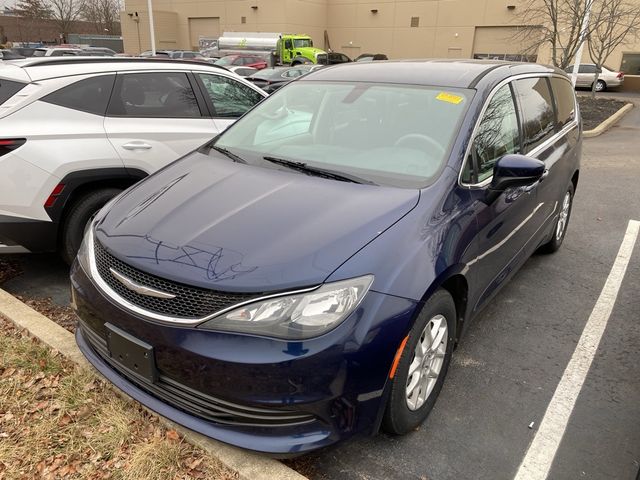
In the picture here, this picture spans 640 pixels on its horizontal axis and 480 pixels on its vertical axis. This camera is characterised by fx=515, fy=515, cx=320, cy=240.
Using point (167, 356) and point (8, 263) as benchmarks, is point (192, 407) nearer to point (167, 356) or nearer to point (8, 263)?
point (167, 356)

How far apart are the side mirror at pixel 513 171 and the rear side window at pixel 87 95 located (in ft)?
9.90

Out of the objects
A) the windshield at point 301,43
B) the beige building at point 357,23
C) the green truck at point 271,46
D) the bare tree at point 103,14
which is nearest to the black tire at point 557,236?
the green truck at point 271,46

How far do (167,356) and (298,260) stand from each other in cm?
65

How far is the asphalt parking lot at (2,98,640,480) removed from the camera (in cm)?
240

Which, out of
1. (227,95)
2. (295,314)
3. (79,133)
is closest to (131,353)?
(295,314)

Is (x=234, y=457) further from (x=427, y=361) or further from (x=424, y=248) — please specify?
(x=424, y=248)

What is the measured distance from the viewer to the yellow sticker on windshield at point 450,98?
2.99 metres

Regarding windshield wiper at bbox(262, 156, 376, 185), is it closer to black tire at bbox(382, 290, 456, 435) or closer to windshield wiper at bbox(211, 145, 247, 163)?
windshield wiper at bbox(211, 145, 247, 163)

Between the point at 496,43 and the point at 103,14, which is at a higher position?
the point at 103,14

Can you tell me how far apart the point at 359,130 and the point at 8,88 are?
2613 millimetres

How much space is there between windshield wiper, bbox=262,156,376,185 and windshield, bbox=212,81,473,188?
0.12 feet

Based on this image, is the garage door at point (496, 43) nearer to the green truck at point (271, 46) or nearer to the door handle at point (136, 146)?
the green truck at point (271, 46)

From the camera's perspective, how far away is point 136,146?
13.6 ft

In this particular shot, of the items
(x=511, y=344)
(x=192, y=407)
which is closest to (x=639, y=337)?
(x=511, y=344)
